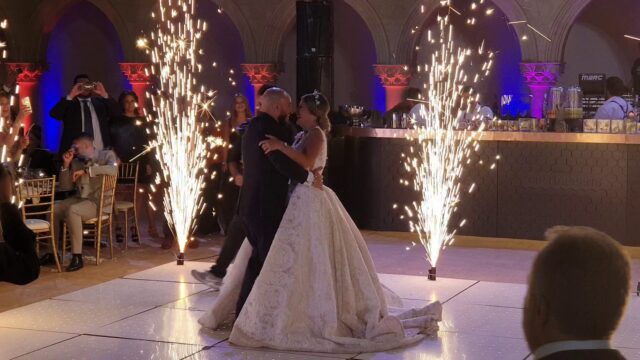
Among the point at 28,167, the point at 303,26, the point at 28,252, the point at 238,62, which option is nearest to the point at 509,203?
the point at 303,26

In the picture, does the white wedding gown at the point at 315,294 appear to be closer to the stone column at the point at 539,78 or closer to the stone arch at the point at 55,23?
the stone column at the point at 539,78

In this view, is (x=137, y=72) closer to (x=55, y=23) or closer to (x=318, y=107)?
(x=55, y=23)

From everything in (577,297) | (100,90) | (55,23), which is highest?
(55,23)

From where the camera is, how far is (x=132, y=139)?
8.99 metres

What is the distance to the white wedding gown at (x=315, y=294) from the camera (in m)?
4.90

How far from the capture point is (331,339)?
486cm

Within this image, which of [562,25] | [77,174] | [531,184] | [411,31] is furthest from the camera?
[411,31]

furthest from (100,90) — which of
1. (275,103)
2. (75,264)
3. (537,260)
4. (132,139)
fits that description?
(537,260)

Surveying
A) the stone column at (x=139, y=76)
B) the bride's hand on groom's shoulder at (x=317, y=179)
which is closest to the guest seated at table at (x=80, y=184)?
the bride's hand on groom's shoulder at (x=317, y=179)

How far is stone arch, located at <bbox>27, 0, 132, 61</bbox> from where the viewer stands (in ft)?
45.3

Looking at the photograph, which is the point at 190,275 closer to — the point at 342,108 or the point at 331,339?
the point at 331,339

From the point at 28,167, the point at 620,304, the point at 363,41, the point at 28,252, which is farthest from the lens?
the point at 363,41

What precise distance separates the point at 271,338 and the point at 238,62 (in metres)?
10.6

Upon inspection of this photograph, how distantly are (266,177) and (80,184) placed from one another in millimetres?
3093
